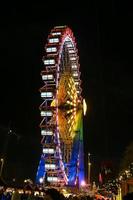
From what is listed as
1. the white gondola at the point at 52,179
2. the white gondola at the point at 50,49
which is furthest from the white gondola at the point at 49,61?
the white gondola at the point at 52,179

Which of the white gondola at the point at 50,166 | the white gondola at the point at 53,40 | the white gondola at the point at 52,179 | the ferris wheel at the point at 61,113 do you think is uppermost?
the white gondola at the point at 53,40

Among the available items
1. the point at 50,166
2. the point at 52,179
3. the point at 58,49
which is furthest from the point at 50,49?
the point at 52,179

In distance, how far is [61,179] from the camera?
214 feet

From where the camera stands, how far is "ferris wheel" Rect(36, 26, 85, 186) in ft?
208

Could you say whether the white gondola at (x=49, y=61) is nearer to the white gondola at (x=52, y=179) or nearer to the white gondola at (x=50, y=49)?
the white gondola at (x=50, y=49)

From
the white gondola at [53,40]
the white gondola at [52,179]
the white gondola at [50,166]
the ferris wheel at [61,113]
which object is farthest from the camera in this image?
the white gondola at [52,179]

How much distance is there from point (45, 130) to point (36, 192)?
125 feet

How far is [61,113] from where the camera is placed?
211 feet

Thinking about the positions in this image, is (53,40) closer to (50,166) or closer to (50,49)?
(50,49)

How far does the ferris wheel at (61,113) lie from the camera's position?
63.3 meters

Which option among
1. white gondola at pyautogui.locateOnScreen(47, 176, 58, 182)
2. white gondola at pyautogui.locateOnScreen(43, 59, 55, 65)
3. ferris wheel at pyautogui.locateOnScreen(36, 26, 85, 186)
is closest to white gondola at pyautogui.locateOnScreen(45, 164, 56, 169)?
ferris wheel at pyautogui.locateOnScreen(36, 26, 85, 186)

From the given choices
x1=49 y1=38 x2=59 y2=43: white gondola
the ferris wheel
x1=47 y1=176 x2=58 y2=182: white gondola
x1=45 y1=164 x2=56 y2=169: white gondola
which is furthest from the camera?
x1=47 y1=176 x2=58 y2=182: white gondola

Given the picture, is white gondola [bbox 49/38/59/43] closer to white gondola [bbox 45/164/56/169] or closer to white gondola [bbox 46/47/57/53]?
white gondola [bbox 46/47/57/53]

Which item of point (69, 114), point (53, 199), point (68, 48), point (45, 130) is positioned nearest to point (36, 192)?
point (53, 199)
